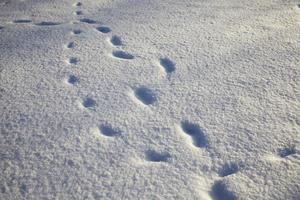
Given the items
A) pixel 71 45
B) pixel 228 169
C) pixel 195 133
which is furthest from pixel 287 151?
pixel 71 45

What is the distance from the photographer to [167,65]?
5.98 feet

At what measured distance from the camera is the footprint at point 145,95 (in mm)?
1603

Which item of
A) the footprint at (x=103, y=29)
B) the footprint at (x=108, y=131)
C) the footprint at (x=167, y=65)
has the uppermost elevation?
the footprint at (x=103, y=29)

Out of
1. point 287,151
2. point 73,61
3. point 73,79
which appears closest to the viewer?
point 287,151

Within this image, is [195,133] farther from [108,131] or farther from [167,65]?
[167,65]

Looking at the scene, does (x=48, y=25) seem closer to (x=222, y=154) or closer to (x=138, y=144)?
(x=138, y=144)

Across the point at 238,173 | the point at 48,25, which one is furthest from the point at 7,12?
the point at 238,173

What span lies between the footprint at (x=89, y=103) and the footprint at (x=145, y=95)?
21 cm

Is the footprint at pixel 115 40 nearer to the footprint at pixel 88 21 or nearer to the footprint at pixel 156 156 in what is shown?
the footprint at pixel 88 21

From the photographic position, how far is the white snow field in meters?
1.25

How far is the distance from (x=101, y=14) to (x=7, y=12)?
0.73m

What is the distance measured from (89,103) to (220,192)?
75 centimetres

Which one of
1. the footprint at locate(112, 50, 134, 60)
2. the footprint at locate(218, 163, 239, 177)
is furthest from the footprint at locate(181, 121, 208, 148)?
the footprint at locate(112, 50, 134, 60)

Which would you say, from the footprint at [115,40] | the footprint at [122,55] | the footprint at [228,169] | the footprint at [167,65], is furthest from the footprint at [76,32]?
the footprint at [228,169]
